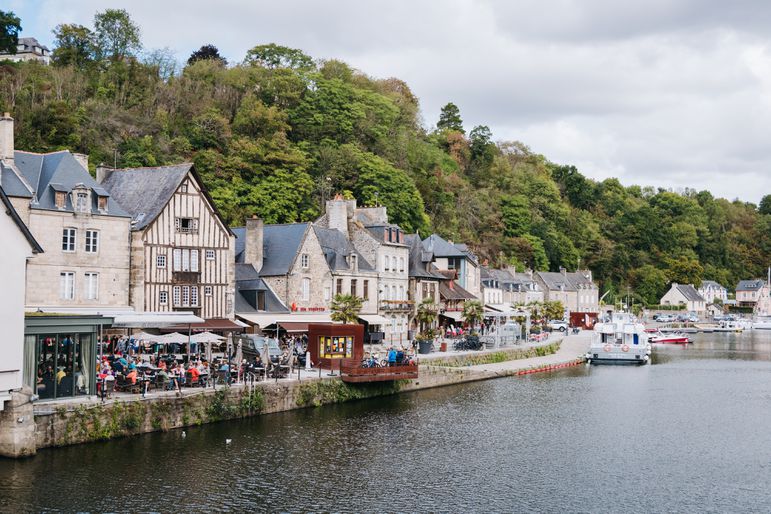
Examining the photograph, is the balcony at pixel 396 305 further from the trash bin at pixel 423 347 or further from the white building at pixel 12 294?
the white building at pixel 12 294

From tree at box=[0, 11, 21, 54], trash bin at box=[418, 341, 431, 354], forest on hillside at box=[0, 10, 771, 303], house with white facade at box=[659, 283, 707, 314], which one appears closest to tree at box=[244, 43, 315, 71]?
forest on hillside at box=[0, 10, 771, 303]

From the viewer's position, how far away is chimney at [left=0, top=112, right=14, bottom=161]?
29391 millimetres

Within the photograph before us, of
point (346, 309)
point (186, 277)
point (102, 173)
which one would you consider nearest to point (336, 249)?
point (346, 309)

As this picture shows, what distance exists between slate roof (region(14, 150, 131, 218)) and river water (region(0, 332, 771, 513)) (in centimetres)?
1159

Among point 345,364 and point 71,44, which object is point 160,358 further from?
point 71,44

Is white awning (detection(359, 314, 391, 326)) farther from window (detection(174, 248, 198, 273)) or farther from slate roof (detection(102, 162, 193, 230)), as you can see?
slate roof (detection(102, 162, 193, 230))

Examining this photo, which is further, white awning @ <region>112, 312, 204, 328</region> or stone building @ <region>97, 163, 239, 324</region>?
stone building @ <region>97, 163, 239, 324</region>

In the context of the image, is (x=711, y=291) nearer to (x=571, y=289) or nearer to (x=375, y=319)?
(x=571, y=289)

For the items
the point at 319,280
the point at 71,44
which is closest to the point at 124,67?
the point at 71,44

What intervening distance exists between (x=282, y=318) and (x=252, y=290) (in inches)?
89.7

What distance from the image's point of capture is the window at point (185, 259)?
34.6 metres

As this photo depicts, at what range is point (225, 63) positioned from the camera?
78.9m

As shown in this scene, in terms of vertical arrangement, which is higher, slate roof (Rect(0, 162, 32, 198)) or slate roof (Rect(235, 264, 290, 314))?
slate roof (Rect(0, 162, 32, 198))

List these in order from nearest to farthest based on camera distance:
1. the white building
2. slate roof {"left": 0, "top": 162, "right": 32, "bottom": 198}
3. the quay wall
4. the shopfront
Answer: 1. the white building
2. the quay wall
3. the shopfront
4. slate roof {"left": 0, "top": 162, "right": 32, "bottom": 198}
